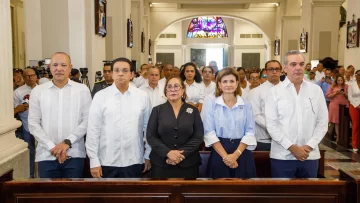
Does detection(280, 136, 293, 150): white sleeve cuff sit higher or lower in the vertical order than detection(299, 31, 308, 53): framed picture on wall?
lower

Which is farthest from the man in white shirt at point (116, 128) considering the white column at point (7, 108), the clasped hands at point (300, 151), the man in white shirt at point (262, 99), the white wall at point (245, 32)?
the white wall at point (245, 32)

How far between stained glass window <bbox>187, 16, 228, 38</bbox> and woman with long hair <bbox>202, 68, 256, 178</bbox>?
27391 mm

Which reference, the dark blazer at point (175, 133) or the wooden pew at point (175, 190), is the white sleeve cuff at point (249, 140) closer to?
the dark blazer at point (175, 133)

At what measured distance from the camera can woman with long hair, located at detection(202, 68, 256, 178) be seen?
12.0 ft

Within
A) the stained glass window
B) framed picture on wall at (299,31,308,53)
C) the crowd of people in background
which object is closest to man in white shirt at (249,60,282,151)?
the crowd of people in background

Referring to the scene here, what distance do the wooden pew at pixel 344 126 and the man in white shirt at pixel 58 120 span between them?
663 centimetres

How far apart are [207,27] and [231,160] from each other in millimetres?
27862

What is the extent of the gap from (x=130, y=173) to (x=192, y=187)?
1.03 metres

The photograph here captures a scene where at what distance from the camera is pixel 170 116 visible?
3602mm

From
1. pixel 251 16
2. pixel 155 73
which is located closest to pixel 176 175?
pixel 155 73

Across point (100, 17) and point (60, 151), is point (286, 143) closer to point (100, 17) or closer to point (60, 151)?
point (60, 151)

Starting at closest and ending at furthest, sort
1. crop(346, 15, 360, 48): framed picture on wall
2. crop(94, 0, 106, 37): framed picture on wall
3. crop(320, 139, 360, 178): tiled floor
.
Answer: crop(320, 139, 360, 178): tiled floor → crop(94, 0, 106, 37): framed picture on wall → crop(346, 15, 360, 48): framed picture on wall

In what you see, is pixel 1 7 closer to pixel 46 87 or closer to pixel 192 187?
pixel 46 87

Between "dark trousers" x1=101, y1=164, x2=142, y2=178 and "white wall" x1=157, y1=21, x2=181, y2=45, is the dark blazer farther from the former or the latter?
"white wall" x1=157, y1=21, x2=181, y2=45
